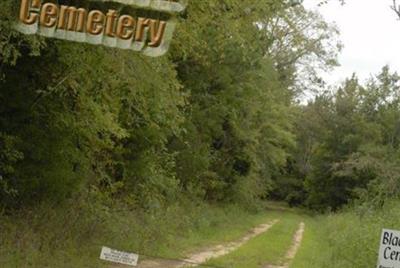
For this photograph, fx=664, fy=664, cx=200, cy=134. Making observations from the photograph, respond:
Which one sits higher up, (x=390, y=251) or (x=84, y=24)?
(x=84, y=24)

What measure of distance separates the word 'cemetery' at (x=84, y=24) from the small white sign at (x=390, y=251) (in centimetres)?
449

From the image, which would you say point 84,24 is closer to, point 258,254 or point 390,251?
point 390,251

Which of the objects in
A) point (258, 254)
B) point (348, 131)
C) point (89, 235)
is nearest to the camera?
point (89, 235)

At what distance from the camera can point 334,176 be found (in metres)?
53.3

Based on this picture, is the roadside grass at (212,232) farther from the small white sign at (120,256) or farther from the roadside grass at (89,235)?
the small white sign at (120,256)

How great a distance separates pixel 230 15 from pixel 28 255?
5.88 metres

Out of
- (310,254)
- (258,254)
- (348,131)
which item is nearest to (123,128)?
(258,254)

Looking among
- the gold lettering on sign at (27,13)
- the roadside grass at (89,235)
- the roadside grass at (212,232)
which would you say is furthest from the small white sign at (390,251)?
the roadside grass at (212,232)

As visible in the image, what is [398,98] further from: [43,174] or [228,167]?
[43,174]

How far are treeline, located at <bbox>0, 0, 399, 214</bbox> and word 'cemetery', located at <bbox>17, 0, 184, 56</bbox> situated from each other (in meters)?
0.22

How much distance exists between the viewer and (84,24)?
9.74 meters

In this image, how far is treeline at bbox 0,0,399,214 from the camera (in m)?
11.8

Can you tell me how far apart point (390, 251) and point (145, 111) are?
6.97 metres

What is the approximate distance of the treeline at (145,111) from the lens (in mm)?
11766
